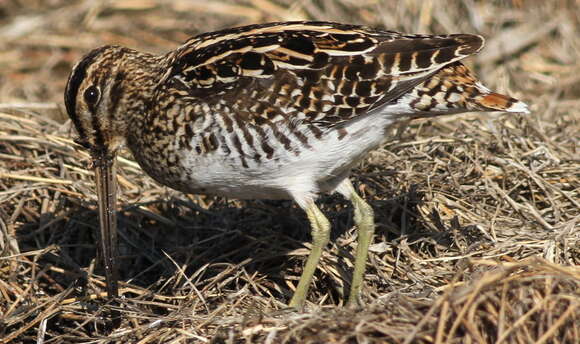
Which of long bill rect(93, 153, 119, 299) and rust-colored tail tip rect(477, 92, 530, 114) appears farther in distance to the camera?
long bill rect(93, 153, 119, 299)

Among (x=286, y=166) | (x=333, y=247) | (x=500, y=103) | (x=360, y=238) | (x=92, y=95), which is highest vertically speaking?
(x=92, y=95)

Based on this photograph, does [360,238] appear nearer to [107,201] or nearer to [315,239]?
[315,239]

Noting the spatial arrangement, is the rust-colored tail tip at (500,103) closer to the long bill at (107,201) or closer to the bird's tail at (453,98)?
the bird's tail at (453,98)

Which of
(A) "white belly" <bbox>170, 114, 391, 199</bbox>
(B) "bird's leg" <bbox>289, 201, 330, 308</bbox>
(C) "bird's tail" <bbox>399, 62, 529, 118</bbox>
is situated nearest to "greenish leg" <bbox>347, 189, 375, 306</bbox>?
(B) "bird's leg" <bbox>289, 201, 330, 308</bbox>

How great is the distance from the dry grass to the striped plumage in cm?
45

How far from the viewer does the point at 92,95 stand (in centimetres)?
464

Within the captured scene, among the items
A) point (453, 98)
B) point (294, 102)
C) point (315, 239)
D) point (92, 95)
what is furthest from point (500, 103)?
point (92, 95)

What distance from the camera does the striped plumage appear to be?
4.33 m

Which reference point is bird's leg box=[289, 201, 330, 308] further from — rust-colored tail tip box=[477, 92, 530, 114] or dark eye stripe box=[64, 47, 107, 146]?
dark eye stripe box=[64, 47, 107, 146]

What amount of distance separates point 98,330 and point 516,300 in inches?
86.5

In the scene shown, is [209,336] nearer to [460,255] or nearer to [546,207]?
[460,255]

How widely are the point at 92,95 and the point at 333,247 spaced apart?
1.54m

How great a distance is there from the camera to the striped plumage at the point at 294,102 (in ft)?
14.2

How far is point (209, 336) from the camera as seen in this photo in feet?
13.5
